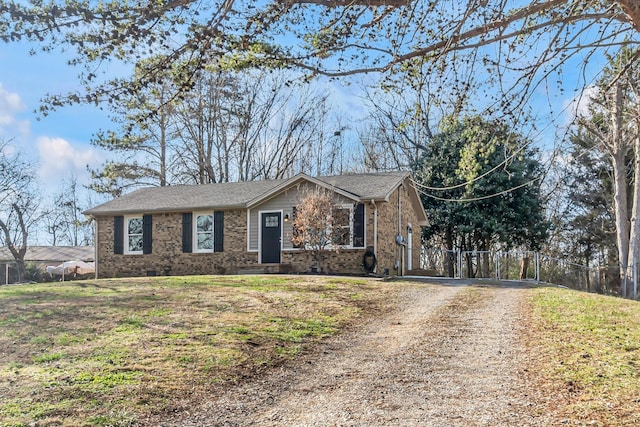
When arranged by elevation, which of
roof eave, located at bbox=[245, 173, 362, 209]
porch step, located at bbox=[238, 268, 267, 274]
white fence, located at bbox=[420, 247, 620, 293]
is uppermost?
roof eave, located at bbox=[245, 173, 362, 209]

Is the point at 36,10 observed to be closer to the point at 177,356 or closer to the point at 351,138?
the point at 177,356

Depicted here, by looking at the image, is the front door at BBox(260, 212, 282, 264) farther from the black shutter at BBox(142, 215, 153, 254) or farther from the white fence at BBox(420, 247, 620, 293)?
the white fence at BBox(420, 247, 620, 293)

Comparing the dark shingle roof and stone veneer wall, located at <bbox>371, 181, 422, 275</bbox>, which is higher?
the dark shingle roof

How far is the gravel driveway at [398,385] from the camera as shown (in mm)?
4590

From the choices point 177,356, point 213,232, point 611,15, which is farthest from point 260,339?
point 213,232

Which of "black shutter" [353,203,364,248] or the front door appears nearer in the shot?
"black shutter" [353,203,364,248]

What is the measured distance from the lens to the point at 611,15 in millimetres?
6004

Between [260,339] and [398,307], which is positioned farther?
[398,307]

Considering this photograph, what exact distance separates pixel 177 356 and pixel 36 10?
162 inches

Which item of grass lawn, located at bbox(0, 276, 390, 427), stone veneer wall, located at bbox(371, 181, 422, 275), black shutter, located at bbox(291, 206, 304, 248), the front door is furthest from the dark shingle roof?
grass lawn, located at bbox(0, 276, 390, 427)

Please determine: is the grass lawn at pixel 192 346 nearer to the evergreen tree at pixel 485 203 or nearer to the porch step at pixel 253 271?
the porch step at pixel 253 271

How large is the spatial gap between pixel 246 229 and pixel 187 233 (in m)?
2.45

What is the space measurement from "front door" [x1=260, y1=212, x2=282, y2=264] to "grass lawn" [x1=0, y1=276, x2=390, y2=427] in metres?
5.88

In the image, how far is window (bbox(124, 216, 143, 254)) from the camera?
67.1ft
